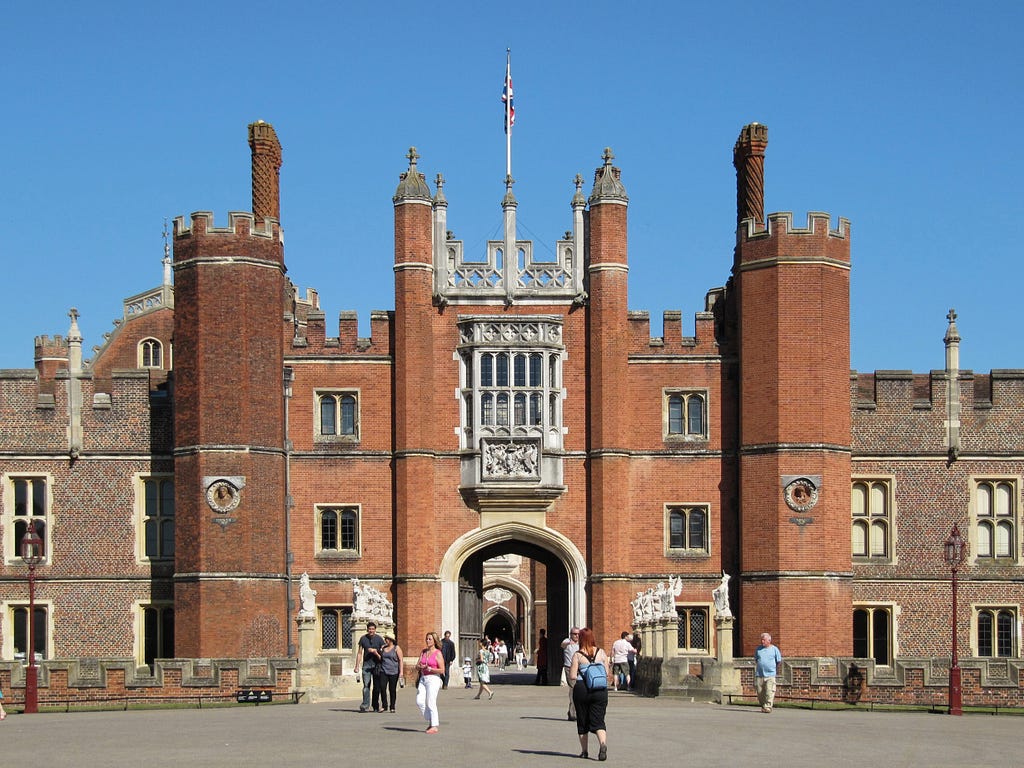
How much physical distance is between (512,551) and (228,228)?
10945 millimetres

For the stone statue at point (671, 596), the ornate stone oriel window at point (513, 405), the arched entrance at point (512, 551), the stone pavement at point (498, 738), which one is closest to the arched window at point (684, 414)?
the ornate stone oriel window at point (513, 405)

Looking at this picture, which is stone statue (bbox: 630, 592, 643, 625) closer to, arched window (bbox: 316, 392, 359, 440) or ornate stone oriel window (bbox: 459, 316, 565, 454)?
ornate stone oriel window (bbox: 459, 316, 565, 454)

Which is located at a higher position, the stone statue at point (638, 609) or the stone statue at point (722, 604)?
the stone statue at point (722, 604)

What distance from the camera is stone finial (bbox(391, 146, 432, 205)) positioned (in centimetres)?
4194

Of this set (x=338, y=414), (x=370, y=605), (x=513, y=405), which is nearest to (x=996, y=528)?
(x=513, y=405)

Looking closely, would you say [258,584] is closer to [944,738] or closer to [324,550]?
[324,550]

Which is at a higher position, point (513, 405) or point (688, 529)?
point (513, 405)

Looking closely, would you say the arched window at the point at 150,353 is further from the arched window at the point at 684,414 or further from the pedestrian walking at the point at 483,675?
the pedestrian walking at the point at 483,675

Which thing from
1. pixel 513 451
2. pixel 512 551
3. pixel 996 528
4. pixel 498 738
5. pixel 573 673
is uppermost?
pixel 513 451

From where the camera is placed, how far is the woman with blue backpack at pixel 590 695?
21406 mm

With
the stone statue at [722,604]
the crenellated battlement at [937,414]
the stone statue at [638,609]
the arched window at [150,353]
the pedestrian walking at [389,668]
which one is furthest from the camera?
the arched window at [150,353]

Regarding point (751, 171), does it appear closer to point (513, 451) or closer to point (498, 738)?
point (513, 451)

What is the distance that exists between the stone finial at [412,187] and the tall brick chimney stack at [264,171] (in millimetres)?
3255

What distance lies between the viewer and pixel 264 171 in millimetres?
43188
